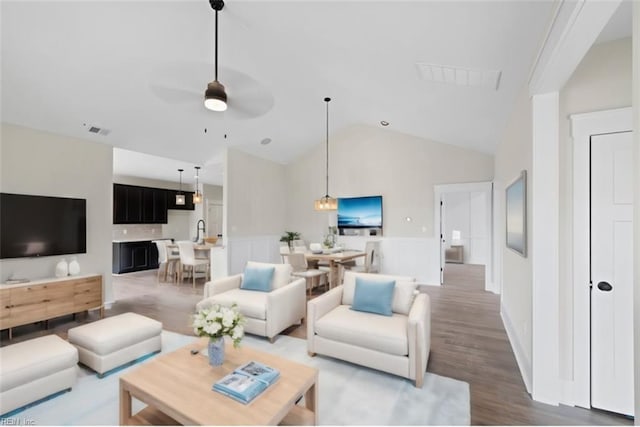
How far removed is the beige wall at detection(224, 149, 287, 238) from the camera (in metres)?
5.94

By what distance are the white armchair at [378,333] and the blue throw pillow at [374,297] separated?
57mm

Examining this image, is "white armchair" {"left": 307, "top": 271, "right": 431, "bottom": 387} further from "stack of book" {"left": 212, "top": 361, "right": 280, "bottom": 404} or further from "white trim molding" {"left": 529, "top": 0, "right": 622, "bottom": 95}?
"white trim molding" {"left": 529, "top": 0, "right": 622, "bottom": 95}

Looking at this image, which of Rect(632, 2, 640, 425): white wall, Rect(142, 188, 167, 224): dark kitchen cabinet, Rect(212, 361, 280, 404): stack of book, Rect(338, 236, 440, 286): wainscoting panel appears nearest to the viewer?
Rect(632, 2, 640, 425): white wall

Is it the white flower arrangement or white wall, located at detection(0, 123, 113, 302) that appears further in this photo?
white wall, located at detection(0, 123, 113, 302)

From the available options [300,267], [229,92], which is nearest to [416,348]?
[229,92]

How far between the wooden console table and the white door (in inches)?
219

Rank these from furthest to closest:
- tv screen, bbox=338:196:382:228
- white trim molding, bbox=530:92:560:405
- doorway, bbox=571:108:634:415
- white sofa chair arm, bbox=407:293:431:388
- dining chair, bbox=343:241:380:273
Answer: tv screen, bbox=338:196:382:228
dining chair, bbox=343:241:380:273
white sofa chair arm, bbox=407:293:431:388
white trim molding, bbox=530:92:560:405
doorway, bbox=571:108:634:415

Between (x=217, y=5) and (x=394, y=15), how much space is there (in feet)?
5.10

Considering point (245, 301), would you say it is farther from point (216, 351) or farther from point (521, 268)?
point (521, 268)

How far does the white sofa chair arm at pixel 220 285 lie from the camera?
12.0 feet

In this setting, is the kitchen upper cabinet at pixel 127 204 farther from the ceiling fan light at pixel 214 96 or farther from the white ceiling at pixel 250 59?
the ceiling fan light at pixel 214 96

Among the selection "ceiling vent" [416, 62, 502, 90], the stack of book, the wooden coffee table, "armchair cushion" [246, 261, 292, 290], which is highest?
"ceiling vent" [416, 62, 502, 90]

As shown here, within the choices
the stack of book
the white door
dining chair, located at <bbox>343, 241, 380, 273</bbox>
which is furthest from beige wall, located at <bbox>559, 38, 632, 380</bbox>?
dining chair, located at <bbox>343, 241, 380, 273</bbox>

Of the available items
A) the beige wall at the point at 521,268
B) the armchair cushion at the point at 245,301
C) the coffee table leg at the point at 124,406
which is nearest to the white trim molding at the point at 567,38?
the beige wall at the point at 521,268
